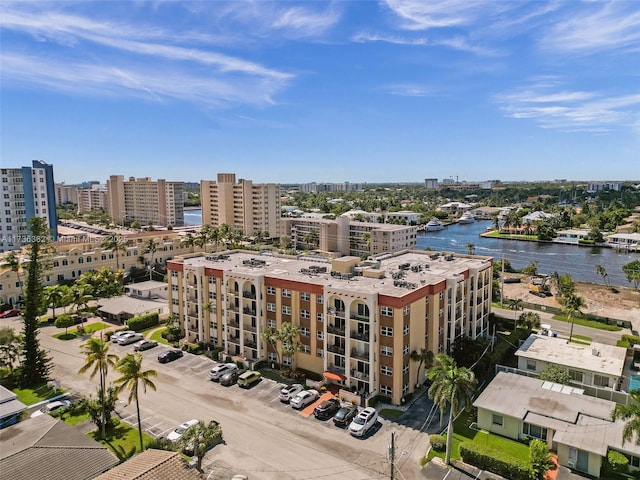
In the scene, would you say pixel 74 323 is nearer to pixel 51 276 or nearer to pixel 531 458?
pixel 51 276

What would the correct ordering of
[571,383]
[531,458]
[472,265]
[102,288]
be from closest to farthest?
[531,458]
[571,383]
[472,265]
[102,288]

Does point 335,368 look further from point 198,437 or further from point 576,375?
point 576,375

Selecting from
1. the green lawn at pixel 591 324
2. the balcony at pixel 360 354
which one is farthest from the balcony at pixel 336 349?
the green lawn at pixel 591 324

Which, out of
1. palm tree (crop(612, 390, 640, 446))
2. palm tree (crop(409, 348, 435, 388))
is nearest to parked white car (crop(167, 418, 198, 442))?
→ palm tree (crop(409, 348, 435, 388))

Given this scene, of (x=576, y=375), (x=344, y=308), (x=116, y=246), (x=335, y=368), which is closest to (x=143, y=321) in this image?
(x=335, y=368)

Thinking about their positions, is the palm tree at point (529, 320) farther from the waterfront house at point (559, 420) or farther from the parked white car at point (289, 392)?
the parked white car at point (289, 392)

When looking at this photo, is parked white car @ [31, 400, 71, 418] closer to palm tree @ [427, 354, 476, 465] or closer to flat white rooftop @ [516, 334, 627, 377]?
palm tree @ [427, 354, 476, 465]

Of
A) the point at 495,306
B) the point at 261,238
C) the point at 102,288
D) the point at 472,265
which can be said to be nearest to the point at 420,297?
the point at 472,265
